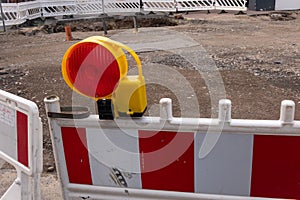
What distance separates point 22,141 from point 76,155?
32cm

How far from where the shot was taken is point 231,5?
1980 cm

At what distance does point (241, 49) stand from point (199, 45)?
1395 millimetres

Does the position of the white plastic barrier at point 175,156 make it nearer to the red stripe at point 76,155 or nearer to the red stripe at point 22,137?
the red stripe at point 76,155

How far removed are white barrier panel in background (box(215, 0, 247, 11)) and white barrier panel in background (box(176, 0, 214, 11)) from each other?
43cm

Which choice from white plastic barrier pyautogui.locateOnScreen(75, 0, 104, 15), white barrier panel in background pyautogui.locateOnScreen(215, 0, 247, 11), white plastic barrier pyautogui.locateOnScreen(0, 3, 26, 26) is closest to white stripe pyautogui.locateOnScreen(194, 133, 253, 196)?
white plastic barrier pyautogui.locateOnScreen(0, 3, 26, 26)

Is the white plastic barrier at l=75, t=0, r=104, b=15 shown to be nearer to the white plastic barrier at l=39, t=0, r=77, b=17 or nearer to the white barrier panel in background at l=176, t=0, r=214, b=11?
the white plastic barrier at l=39, t=0, r=77, b=17

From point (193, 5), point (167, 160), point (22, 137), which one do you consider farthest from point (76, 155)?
point (193, 5)

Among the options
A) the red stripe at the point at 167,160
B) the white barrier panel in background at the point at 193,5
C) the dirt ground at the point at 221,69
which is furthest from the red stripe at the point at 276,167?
the white barrier panel in background at the point at 193,5

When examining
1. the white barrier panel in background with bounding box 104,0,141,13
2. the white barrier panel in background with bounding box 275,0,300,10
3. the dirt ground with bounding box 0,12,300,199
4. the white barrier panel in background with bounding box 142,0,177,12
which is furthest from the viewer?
the white barrier panel in background with bounding box 104,0,141,13

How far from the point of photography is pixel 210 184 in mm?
1882

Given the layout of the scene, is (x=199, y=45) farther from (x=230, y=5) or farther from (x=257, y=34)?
(x=230, y=5)

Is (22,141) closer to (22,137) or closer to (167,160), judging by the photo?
(22,137)

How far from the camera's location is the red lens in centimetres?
168

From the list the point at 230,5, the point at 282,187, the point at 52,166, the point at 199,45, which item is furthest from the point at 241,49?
the point at 230,5
